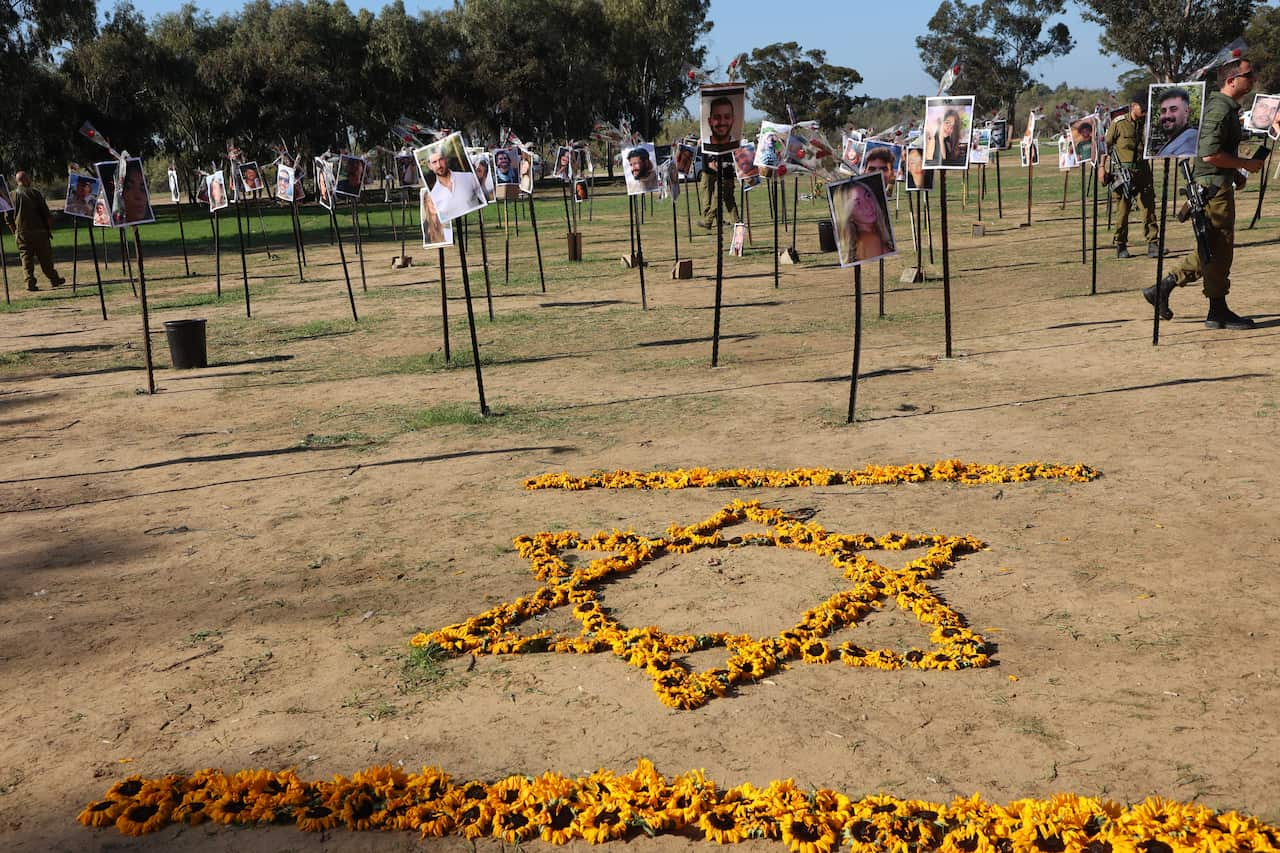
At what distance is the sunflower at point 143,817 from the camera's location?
13.9 feet

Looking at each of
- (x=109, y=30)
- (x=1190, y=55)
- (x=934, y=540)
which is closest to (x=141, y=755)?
(x=934, y=540)

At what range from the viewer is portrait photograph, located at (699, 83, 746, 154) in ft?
37.3

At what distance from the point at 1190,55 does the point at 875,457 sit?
2454 inches

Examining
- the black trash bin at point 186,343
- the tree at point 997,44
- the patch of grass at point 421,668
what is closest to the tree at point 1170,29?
the tree at point 997,44

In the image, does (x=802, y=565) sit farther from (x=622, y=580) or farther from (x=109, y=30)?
(x=109, y=30)

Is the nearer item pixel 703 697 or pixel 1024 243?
pixel 703 697

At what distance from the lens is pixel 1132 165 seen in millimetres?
17734

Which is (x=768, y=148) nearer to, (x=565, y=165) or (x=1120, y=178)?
(x=1120, y=178)

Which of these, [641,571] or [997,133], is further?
[997,133]

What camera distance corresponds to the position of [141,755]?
15.8 ft

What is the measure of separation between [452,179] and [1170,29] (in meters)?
59.6

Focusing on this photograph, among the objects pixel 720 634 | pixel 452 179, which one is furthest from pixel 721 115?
pixel 720 634

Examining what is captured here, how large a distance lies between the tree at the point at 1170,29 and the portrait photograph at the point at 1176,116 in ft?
175

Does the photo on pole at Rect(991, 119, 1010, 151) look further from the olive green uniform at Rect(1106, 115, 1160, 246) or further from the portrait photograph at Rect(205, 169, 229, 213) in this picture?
the portrait photograph at Rect(205, 169, 229, 213)
